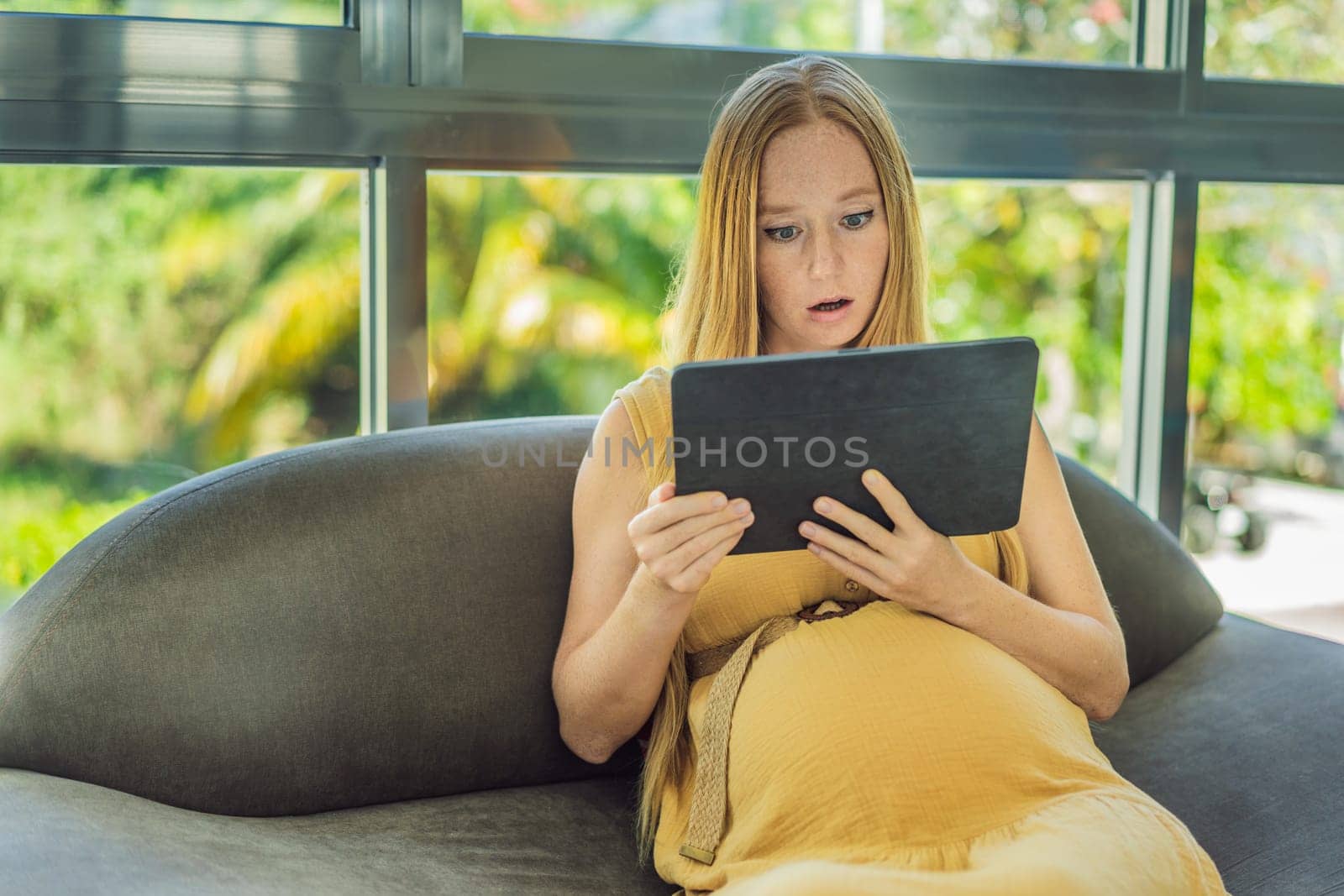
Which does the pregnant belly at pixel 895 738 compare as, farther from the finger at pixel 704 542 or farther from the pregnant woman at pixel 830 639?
the finger at pixel 704 542

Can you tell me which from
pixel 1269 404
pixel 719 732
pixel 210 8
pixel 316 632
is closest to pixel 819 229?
pixel 719 732

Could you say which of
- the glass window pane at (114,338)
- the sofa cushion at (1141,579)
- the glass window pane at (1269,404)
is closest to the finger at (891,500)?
the sofa cushion at (1141,579)

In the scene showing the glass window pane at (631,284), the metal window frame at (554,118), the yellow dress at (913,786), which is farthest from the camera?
the glass window pane at (631,284)

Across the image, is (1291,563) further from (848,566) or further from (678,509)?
(678,509)

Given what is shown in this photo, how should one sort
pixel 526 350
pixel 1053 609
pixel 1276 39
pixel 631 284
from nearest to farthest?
pixel 1053 609 < pixel 1276 39 < pixel 526 350 < pixel 631 284

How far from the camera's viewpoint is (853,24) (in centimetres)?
225

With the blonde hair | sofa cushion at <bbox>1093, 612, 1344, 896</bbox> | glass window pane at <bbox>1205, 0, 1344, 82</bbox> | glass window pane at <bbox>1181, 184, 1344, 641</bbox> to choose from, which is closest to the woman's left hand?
the blonde hair

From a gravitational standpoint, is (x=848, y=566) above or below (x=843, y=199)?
below

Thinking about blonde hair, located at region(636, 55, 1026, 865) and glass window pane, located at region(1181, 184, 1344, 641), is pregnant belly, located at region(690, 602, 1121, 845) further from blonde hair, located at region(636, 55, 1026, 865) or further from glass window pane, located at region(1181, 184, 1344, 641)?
glass window pane, located at region(1181, 184, 1344, 641)

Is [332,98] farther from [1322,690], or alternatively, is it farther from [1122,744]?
[1322,690]

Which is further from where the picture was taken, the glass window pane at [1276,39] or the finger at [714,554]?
the glass window pane at [1276,39]

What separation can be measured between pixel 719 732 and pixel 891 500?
1.04ft

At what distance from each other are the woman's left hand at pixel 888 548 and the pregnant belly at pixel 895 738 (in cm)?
8

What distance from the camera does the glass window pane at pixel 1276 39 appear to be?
2.45m
